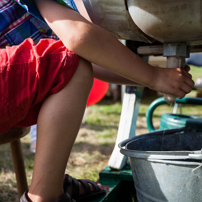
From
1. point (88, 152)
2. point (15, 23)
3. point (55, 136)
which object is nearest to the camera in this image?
point (55, 136)

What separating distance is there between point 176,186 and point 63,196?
0.25 meters

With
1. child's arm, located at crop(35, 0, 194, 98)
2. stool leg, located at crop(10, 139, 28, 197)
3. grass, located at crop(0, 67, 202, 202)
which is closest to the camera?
child's arm, located at crop(35, 0, 194, 98)

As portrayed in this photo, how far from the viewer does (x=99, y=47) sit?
0.58 meters

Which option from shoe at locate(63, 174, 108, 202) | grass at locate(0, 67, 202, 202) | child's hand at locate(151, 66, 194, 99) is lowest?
grass at locate(0, 67, 202, 202)

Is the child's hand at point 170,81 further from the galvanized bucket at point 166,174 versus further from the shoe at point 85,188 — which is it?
the shoe at point 85,188

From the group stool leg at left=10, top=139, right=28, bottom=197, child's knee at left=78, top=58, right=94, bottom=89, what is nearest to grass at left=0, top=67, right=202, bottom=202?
stool leg at left=10, top=139, right=28, bottom=197

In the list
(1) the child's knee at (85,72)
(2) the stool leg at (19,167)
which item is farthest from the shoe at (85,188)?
(1) the child's knee at (85,72)

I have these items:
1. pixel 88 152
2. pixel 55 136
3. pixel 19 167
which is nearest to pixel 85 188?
pixel 19 167

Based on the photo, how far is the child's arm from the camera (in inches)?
22.5

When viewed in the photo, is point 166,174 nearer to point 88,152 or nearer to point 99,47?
point 99,47

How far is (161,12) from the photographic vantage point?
566mm

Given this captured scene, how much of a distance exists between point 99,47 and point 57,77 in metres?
0.10

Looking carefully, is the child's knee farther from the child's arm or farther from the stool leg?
the stool leg

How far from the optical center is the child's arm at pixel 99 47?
571 millimetres
